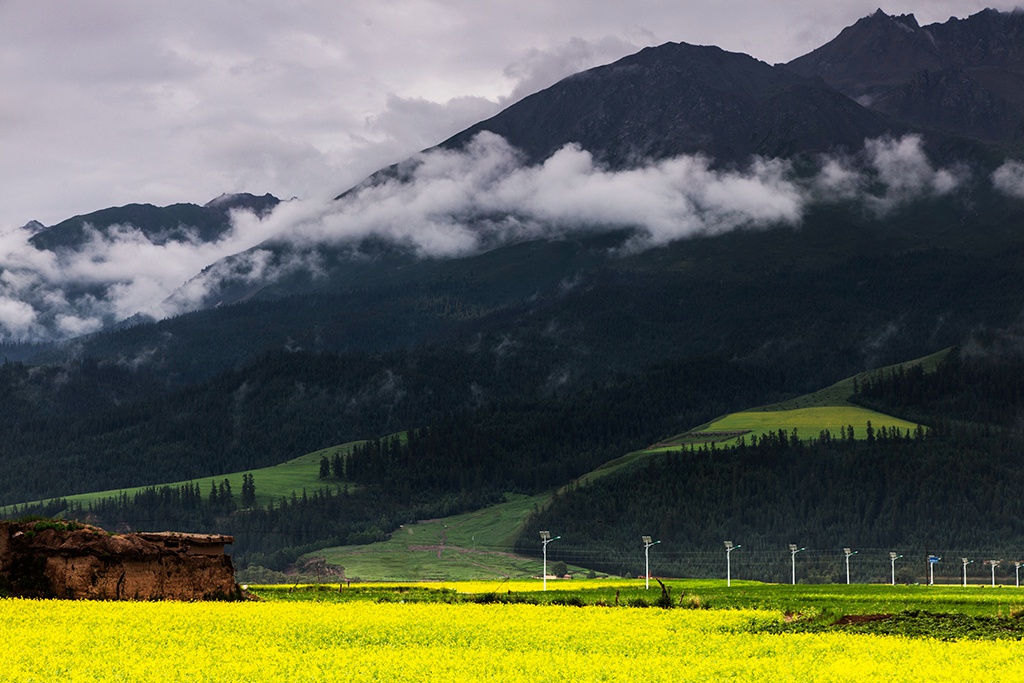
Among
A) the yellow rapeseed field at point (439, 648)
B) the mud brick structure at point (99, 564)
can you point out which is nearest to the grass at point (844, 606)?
the yellow rapeseed field at point (439, 648)

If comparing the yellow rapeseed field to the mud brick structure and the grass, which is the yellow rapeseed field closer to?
the grass

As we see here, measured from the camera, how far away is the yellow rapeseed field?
5081cm

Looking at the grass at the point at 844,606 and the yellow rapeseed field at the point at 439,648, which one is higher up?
the yellow rapeseed field at the point at 439,648

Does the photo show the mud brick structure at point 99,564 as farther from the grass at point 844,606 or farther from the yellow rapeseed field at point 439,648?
the grass at point 844,606

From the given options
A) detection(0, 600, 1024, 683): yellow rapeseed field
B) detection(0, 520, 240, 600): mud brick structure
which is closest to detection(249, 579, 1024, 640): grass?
detection(0, 600, 1024, 683): yellow rapeseed field

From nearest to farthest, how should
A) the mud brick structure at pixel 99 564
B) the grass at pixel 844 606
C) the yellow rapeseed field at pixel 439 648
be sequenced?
the yellow rapeseed field at pixel 439 648 → the grass at pixel 844 606 → the mud brick structure at pixel 99 564

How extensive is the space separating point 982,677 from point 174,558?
184 ft

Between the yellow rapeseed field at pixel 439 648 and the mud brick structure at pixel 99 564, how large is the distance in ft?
22.4

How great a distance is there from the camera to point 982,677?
162 ft

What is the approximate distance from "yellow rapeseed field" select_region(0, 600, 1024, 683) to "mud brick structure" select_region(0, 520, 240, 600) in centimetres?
681

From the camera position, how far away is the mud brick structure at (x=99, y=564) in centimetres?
8231

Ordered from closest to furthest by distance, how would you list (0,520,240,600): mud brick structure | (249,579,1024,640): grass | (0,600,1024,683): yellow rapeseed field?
1. (0,600,1024,683): yellow rapeseed field
2. (249,579,1024,640): grass
3. (0,520,240,600): mud brick structure

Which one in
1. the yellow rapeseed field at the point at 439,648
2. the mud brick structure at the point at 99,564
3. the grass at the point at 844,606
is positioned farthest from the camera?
the mud brick structure at the point at 99,564

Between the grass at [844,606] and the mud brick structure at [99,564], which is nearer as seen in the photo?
the grass at [844,606]
